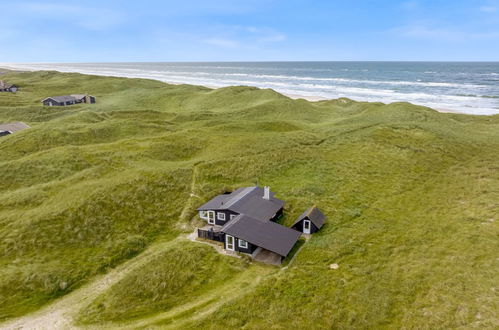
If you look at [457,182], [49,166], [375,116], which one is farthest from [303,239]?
[375,116]

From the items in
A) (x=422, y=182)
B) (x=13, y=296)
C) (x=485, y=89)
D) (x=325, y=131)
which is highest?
(x=485, y=89)

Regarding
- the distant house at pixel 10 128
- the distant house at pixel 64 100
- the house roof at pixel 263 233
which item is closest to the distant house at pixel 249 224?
the house roof at pixel 263 233

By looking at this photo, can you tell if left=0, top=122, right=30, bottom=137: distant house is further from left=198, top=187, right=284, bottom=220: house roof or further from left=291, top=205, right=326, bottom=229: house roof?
left=291, top=205, right=326, bottom=229: house roof

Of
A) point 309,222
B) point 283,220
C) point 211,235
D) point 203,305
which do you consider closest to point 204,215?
point 211,235

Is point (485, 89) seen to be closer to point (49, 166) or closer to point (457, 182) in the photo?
point (457, 182)

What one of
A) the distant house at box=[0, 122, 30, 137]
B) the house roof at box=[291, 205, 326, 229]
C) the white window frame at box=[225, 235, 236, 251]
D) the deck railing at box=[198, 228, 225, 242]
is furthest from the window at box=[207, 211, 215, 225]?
the distant house at box=[0, 122, 30, 137]

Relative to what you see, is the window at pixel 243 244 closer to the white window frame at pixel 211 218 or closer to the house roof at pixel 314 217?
the white window frame at pixel 211 218
